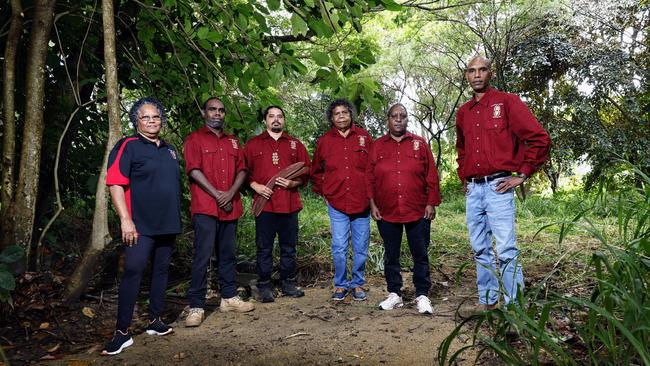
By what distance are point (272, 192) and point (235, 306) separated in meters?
1.02

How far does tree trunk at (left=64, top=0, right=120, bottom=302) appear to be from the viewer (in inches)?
151

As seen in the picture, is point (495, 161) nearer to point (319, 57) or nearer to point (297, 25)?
point (319, 57)

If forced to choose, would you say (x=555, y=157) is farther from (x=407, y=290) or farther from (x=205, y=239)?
(x=205, y=239)

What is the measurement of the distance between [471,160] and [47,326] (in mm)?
3358

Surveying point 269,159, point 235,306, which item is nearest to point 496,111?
point 269,159

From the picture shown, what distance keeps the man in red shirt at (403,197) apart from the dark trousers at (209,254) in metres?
1.25

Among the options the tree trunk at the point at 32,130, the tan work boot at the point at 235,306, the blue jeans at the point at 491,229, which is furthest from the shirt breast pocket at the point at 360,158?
the tree trunk at the point at 32,130

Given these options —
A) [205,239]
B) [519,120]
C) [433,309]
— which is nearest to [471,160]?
[519,120]

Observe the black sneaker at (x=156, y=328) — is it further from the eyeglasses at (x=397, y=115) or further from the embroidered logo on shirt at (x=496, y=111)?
the embroidered logo on shirt at (x=496, y=111)

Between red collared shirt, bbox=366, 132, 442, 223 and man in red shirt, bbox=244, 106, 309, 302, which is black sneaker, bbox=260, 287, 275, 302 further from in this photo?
red collared shirt, bbox=366, 132, 442, 223

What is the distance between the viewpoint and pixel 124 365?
299 cm

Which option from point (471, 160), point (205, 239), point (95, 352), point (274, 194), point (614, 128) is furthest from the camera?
point (614, 128)

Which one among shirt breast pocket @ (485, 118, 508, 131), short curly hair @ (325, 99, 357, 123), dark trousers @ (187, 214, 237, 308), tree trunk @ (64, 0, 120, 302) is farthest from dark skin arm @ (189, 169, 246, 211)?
shirt breast pocket @ (485, 118, 508, 131)

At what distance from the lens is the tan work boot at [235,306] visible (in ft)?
13.7
